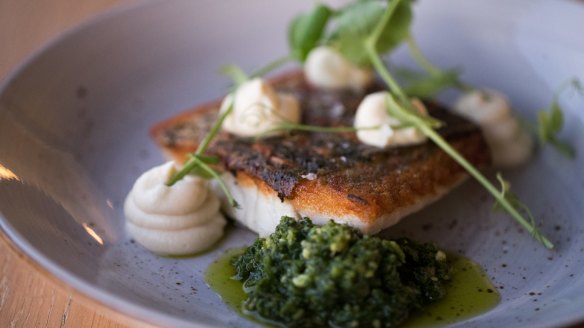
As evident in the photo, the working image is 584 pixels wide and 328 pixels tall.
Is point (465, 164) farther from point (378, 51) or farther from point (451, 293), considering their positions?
point (378, 51)

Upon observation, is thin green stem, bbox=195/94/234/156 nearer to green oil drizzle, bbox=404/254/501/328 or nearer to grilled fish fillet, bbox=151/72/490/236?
grilled fish fillet, bbox=151/72/490/236

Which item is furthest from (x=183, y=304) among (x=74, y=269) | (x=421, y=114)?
(x=421, y=114)

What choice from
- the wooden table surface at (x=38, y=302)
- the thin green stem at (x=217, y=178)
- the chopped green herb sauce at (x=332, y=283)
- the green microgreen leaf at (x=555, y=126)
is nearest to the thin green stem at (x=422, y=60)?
the green microgreen leaf at (x=555, y=126)

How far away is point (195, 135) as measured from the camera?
3461 mm

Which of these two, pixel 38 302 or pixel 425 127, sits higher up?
pixel 38 302

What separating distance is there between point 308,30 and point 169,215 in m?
1.29

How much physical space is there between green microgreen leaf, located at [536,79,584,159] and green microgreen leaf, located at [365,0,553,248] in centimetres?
43

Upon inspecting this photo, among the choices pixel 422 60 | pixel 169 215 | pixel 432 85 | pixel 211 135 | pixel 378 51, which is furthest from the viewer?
pixel 422 60

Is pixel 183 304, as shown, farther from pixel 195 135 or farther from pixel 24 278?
pixel 195 135

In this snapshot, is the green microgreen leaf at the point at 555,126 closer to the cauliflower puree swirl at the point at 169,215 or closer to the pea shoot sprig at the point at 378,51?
the pea shoot sprig at the point at 378,51

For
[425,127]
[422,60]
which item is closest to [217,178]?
[425,127]

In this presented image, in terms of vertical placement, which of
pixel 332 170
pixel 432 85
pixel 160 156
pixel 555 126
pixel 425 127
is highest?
pixel 160 156

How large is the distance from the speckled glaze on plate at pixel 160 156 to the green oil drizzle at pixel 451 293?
0.16 feet

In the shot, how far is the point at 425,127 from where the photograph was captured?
122 inches
